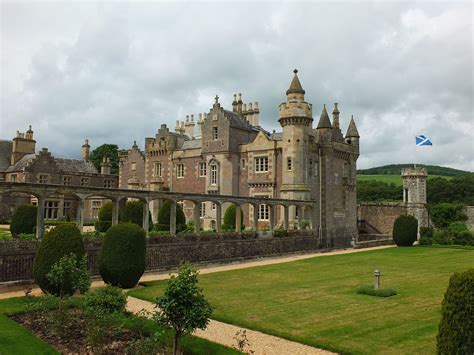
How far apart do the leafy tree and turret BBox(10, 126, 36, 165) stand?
1924 inches

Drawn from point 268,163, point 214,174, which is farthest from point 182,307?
point 214,174

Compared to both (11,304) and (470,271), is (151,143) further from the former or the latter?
(470,271)

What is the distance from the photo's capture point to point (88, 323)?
1018cm

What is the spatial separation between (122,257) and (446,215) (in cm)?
4865

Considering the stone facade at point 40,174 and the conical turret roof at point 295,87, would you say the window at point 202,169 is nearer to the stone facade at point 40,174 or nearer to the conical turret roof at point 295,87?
the conical turret roof at point 295,87

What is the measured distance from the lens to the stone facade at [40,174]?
46719mm

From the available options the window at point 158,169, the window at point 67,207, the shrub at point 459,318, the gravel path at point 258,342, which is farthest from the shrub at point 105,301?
the window at point 67,207

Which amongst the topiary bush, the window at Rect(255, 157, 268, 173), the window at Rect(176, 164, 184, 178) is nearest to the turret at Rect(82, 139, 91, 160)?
the window at Rect(176, 164, 184, 178)

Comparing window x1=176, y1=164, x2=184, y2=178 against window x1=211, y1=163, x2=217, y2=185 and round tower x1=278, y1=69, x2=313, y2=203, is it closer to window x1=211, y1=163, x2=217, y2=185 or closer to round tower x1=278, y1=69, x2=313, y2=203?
window x1=211, y1=163, x2=217, y2=185

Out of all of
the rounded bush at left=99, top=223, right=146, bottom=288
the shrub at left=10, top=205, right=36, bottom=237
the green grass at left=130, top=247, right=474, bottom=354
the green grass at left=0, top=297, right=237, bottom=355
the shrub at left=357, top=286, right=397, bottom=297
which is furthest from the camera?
the shrub at left=10, top=205, right=36, bottom=237

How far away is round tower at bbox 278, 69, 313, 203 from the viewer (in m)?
35.2

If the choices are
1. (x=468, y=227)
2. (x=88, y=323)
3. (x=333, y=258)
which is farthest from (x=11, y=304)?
(x=468, y=227)

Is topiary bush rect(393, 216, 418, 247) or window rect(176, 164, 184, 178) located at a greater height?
window rect(176, 164, 184, 178)

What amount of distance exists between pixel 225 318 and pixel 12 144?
47922mm
